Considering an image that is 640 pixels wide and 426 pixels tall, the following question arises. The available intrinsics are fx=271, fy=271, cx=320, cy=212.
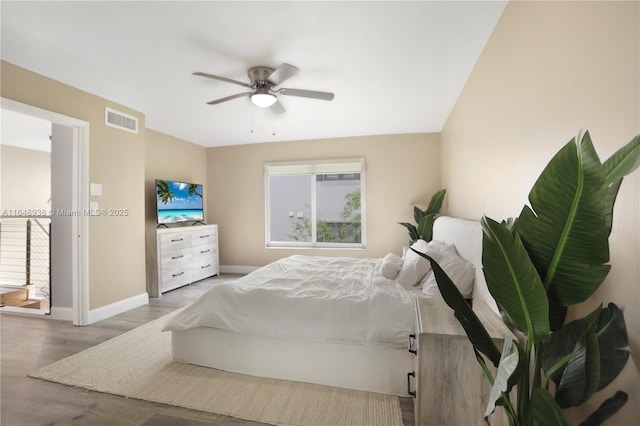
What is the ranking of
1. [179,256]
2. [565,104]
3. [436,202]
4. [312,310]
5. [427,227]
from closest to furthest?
[565,104] < [312,310] < [427,227] < [436,202] < [179,256]

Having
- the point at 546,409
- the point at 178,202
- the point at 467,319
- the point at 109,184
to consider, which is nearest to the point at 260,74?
the point at 109,184

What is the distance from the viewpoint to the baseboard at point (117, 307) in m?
3.01

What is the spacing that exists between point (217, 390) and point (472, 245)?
202 cm

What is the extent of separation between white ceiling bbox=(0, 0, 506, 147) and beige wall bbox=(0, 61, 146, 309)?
15cm

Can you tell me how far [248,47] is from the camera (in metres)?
2.19

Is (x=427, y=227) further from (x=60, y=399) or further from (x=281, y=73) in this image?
(x=60, y=399)

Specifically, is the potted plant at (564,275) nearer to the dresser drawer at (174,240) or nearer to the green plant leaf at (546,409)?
the green plant leaf at (546,409)

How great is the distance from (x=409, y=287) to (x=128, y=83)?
3.38 metres

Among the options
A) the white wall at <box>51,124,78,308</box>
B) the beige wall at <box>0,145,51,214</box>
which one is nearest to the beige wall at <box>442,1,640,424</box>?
the white wall at <box>51,124,78,308</box>

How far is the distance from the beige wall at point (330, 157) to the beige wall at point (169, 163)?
0.88 feet

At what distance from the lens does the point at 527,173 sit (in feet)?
4.76

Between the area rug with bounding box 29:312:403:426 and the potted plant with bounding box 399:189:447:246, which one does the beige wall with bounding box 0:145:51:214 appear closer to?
the area rug with bounding box 29:312:403:426

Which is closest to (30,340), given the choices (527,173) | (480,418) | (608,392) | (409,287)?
(409,287)

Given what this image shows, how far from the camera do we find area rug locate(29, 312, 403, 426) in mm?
1623
